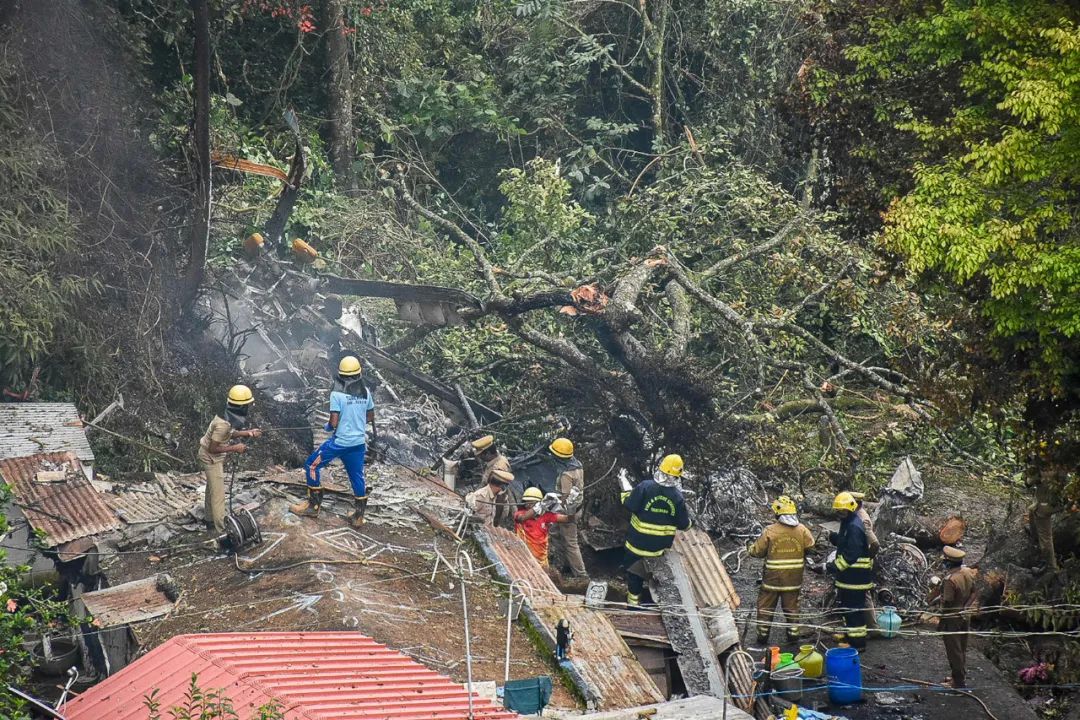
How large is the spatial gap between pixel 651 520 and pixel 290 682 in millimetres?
3850

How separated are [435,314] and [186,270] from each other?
269 cm

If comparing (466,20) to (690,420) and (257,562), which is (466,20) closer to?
(690,420)

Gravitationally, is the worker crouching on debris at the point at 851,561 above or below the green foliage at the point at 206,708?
below

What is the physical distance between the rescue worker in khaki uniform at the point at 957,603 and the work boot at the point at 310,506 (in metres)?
5.00

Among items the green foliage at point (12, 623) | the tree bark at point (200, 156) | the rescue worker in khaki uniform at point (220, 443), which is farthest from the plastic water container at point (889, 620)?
the tree bark at point (200, 156)

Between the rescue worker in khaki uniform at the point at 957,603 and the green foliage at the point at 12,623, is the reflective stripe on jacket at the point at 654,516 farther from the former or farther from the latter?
the green foliage at the point at 12,623

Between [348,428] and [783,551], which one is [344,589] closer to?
[348,428]

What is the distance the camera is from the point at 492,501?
9.32 meters

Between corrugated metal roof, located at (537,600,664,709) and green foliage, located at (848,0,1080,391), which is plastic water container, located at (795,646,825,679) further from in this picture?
green foliage, located at (848,0,1080,391)

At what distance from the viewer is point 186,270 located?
456 inches

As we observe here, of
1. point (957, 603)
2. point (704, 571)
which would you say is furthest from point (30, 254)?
point (957, 603)

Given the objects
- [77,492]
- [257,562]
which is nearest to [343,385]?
[257,562]

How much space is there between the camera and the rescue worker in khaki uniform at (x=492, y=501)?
364 inches

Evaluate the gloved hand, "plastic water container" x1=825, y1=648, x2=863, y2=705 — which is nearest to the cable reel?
the gloved hand
